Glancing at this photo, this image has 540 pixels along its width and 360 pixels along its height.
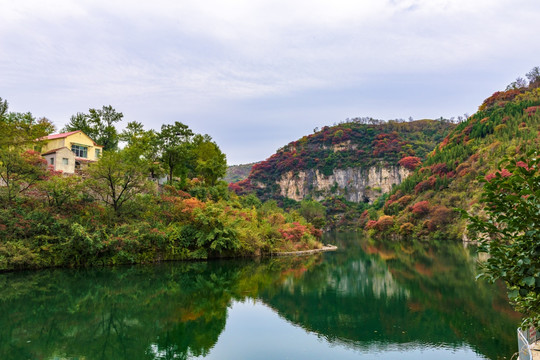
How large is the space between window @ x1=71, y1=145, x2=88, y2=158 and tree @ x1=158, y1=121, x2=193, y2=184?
23.2ft

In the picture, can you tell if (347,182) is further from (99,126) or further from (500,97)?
(99,126)

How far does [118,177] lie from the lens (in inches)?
953

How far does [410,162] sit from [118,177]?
269ft

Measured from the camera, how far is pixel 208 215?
25.6m

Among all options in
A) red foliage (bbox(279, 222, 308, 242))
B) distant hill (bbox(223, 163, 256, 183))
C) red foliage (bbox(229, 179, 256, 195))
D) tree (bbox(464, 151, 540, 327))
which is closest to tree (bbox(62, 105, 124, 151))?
red foliage (bbox(279, 222, 308, 242))

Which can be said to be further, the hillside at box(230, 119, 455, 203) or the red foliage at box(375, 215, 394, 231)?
the hillside at box(230, 119, 455, 203)

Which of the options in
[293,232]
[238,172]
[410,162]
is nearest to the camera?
[293,232]

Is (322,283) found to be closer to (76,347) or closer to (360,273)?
(360,273)

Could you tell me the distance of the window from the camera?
32.3 meters

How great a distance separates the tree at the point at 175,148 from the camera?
32312mm

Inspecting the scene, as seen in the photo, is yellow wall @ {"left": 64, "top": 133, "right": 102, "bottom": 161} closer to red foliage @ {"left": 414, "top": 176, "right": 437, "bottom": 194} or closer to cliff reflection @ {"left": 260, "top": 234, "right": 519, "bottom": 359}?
cliff reflection @ {"left": 260, "top": 234, "right": 519, "bottom": 359}

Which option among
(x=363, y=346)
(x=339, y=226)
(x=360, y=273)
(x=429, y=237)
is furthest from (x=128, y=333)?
(x=339, y=226)

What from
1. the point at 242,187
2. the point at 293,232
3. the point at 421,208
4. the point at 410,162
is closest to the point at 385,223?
the point at 421,208

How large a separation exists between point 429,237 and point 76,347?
1961 inches
